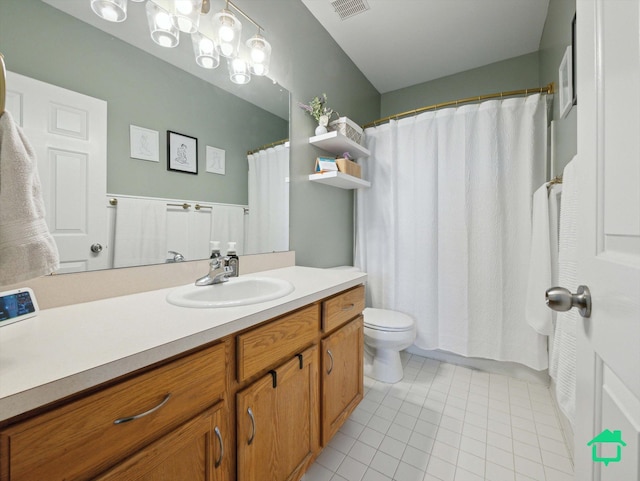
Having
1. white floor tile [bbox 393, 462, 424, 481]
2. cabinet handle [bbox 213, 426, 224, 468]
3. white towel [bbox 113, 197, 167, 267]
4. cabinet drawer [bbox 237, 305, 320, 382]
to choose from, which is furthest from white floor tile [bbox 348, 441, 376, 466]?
white towel [bbox 113, 197, 167, 267]

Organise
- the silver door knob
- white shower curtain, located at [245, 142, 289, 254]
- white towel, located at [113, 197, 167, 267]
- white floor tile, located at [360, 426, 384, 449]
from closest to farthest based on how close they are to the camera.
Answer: the silver door knob < white towel, located at [113, 197, 167, 267] < white floor tile, located at [360, 426, 384, 449] < white shower curtain, located at [245, 142, 289, 254]

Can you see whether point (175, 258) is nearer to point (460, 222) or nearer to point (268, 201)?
point (268, 201)

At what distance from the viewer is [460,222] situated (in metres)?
1.99

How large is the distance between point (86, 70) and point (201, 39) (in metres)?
0.55

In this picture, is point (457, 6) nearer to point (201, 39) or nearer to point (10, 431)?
point (201, 39)

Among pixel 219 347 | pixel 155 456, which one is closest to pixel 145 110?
pixel 219 347

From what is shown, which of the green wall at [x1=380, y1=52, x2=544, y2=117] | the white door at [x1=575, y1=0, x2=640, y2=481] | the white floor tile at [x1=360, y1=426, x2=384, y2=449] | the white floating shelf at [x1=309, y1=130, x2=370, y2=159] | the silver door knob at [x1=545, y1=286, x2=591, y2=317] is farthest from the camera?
the green wall at [x1=380, y1=52, x2=544, y2=117]

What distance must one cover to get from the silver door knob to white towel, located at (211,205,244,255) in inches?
48.3

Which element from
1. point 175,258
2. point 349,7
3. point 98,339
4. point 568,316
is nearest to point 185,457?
point 98,339

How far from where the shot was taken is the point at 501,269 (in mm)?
1865

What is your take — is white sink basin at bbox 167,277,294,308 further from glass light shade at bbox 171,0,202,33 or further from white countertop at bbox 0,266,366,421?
glass light shade at bbox 171,0,202,33

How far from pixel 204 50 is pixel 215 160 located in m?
0.49

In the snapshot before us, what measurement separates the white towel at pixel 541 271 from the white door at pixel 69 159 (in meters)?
2.02

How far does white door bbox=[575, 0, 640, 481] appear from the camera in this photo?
37cm
